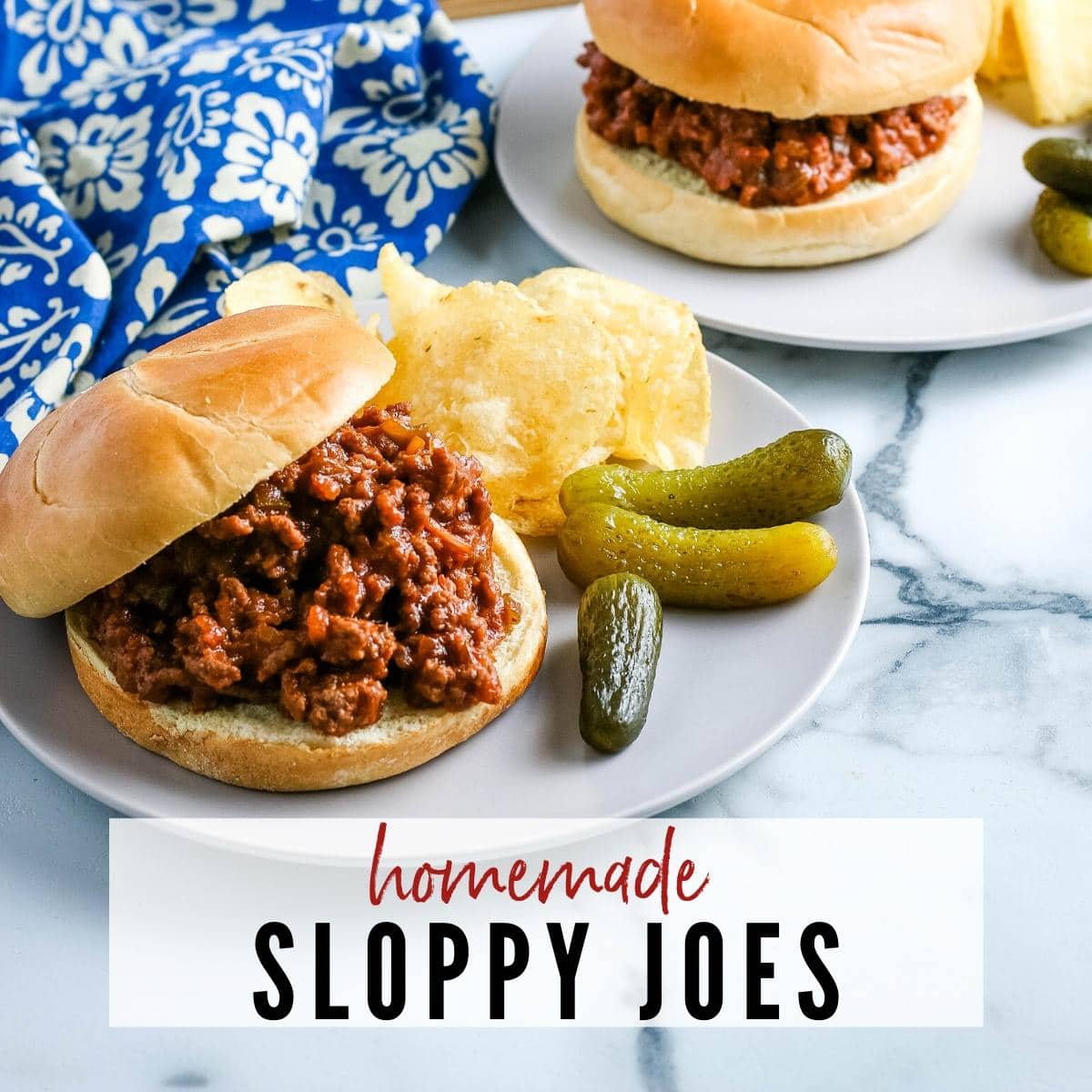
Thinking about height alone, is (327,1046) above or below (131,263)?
below

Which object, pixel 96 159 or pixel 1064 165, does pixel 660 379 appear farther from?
pixel 96 159

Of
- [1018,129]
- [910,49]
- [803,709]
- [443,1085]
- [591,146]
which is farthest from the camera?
[1018,129]

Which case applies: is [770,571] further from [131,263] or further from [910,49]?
[131,263]

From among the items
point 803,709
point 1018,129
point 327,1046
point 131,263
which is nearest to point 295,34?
point 131,263

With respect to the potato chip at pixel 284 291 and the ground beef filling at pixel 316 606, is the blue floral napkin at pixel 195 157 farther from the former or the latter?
the ground beef filling at pixel 316 606

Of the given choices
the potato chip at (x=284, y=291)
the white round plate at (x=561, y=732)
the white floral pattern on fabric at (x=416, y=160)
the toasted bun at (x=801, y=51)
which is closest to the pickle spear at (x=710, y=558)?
the white round plate at (x=561, y=732)

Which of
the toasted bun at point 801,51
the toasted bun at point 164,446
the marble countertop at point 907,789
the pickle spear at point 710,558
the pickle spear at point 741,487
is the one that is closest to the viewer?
the marble countertop at point 907,789
